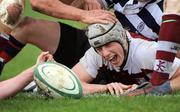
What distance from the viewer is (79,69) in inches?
262

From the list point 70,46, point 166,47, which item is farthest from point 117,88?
point 70,46

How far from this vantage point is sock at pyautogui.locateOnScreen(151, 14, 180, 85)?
5.71 metres

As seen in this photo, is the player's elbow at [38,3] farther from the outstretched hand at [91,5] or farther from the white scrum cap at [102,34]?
the white scrum cap at [102,34]

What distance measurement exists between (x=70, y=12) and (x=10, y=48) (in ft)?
2.96

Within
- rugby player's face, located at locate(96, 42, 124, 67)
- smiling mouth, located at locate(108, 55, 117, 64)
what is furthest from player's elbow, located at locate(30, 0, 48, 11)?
smiling mouth, located at locate(108, 55, 117, 64)

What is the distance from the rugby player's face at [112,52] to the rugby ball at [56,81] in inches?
25.7

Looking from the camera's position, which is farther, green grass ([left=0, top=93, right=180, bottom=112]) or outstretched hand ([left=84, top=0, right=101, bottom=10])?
outstretched hand ([left=84, top=0, right=101, bottom=10])

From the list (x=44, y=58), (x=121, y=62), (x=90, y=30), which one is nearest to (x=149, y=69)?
(x=121, y=62)

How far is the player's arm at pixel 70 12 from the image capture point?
6.35 m

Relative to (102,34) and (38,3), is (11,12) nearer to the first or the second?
(38,3)

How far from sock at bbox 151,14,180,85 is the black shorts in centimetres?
149

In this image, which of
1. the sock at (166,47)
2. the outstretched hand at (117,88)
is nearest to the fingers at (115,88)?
the outstretched hand at (117,88)

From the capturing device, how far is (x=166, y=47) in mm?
5773

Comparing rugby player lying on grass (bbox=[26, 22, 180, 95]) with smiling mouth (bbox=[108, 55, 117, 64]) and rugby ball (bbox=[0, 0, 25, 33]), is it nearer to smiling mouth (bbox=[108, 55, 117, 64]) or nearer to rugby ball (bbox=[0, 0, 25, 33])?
smiling mouth (bbox=[108, 55, 117, 64])
